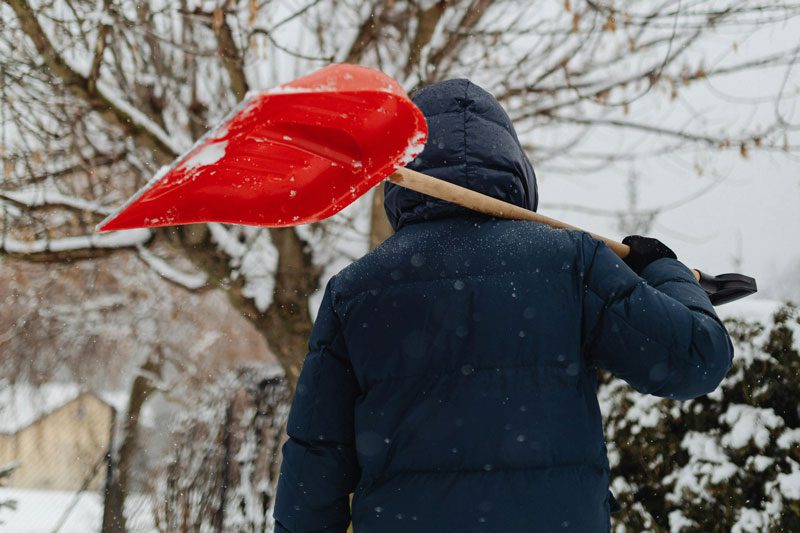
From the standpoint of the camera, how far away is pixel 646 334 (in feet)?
3.86

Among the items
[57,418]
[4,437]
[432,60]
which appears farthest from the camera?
[57,418]

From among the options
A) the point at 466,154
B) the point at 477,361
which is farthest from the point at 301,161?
the point at 477,361

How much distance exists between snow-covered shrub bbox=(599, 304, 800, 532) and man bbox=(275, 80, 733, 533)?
1.98m

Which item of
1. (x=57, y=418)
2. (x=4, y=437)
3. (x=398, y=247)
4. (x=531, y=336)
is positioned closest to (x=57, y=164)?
(x=398, y=247)

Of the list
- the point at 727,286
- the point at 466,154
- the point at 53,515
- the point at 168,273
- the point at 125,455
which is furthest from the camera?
the point at 53,515

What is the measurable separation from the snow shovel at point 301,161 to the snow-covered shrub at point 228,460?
364 cm

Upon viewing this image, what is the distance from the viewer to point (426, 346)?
1271 millimetres

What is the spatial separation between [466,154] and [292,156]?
1.29 ft

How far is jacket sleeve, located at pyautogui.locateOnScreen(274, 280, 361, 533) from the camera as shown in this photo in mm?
1392

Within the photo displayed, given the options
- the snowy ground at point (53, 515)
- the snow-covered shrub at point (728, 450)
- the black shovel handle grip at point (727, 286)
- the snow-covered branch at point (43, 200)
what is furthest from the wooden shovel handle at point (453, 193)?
the snowy ground at point (53, 515)

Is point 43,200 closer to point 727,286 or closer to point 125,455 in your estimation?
point 727,286

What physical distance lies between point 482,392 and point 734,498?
7.74 ft

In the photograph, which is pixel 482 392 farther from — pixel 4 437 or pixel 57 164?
pixel 4 437

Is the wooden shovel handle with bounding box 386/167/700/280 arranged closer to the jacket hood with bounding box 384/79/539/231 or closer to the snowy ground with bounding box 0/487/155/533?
the jacket hood with bounding box 384/79/539/231
